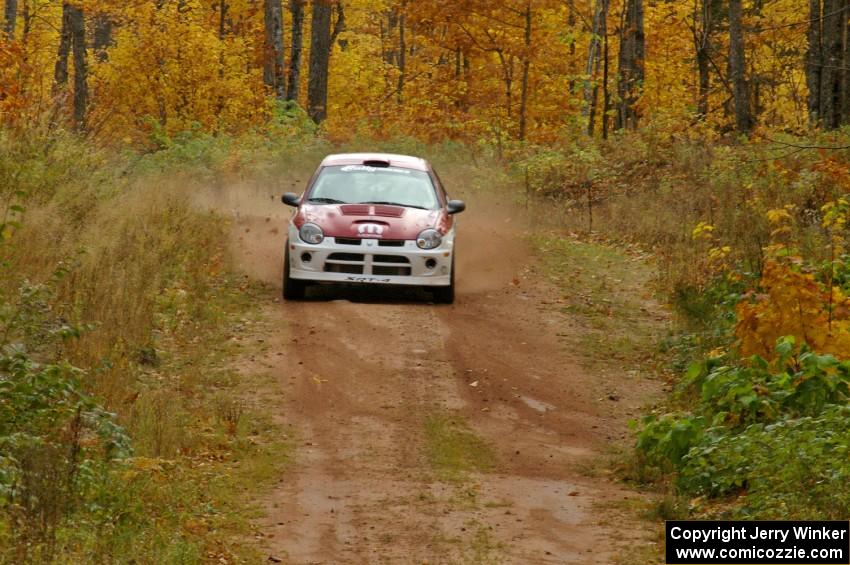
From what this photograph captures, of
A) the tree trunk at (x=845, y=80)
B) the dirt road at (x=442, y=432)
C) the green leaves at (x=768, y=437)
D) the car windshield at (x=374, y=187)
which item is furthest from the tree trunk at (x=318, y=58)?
the green leaves at (x=768, y=437)

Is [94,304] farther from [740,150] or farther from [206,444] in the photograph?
[740,150]

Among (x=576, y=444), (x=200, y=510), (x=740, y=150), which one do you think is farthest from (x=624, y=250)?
(x=200, y=510)

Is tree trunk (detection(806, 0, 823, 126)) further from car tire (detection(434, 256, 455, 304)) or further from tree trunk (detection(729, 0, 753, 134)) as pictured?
car tire (detection(434, 256, 455, 304))

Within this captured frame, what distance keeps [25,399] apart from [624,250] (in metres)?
13.7

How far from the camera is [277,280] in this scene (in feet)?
53.4

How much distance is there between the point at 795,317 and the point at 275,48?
25133 mm

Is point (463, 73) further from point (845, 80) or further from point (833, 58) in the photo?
point (833, 58)

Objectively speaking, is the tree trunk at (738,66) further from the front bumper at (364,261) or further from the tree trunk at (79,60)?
the tree trunk at (79,60)

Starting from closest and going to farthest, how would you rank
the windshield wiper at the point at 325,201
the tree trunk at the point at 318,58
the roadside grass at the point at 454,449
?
the roadside grass at the point at 454,449
the windshield wiper at the point at 325,201
the tree trunk at the point at 318,58

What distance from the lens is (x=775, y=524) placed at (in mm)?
6754

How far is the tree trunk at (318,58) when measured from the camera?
109 feet

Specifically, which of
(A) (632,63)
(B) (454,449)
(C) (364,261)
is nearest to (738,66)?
(A) (632,63)

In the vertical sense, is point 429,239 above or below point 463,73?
below

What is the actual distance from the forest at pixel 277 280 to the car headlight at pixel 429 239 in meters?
1.81
